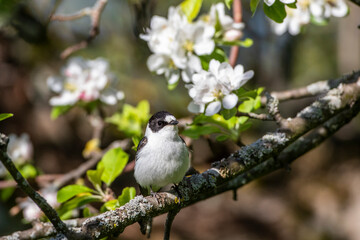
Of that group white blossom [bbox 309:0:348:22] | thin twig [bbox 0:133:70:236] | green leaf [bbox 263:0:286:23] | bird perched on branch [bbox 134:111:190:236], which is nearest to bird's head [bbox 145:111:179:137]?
bird perched on branch [bbox 134:111:190:236]

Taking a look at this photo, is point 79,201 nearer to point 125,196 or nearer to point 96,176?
point 96,176

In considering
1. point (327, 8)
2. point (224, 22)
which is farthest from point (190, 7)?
point (327, 8)

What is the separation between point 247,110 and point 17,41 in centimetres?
352

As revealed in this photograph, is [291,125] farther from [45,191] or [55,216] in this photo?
[45,191]

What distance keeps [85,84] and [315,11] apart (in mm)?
1643

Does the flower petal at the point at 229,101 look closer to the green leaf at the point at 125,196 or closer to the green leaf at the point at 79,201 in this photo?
the green leaf at the point at 125,196

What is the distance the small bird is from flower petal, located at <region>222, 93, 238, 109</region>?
0.44 metres

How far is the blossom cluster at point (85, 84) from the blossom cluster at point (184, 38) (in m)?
Answer: 0.67

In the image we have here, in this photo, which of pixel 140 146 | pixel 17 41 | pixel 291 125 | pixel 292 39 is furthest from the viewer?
pixel 292 39

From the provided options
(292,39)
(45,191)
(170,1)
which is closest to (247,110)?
(45,191)

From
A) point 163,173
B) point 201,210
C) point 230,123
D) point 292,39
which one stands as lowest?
point 201,210

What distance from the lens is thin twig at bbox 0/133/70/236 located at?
1.39 metres

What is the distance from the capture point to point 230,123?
7.95ft

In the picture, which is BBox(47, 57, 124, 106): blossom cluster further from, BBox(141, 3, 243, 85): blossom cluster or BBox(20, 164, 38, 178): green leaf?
BBox(141, 3, 243, 85): blossom cluster
